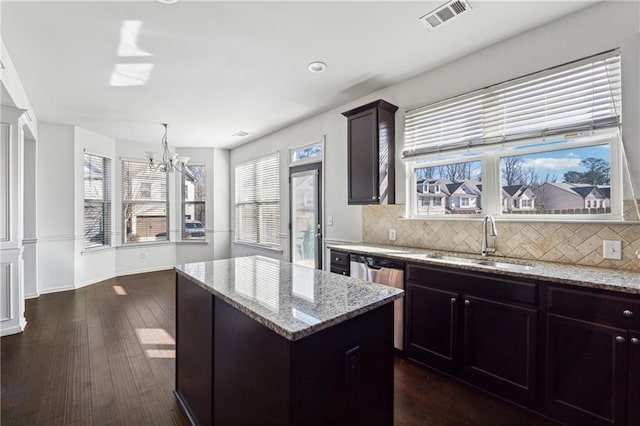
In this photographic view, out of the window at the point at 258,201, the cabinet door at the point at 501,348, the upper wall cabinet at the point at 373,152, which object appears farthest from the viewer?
the window at the point at 258,201

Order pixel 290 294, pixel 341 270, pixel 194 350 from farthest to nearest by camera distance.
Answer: pixel 341 270 → pixel 194 350 → pixel 290 294

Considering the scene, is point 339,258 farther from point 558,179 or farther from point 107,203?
point 107,203

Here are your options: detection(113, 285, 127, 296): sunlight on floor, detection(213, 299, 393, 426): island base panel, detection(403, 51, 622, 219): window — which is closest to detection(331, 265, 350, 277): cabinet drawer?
detection(403, 51, 622, 219): window

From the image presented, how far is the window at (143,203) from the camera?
248 inches

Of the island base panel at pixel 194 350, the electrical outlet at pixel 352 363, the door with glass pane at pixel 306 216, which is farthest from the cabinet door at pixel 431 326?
the door with glass pane at pixel 306 216

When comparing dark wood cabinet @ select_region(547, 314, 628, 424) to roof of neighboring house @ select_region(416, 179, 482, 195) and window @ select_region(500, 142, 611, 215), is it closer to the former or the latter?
window @ select_region(500, 142, 611, 215)

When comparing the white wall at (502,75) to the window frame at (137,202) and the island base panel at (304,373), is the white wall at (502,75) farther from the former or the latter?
the window frame at (137,202)

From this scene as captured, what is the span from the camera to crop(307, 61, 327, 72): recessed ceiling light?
3021 mm

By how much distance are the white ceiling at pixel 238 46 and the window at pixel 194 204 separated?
270cm

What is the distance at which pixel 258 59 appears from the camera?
9.59 ft

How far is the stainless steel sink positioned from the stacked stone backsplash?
10.4 inches

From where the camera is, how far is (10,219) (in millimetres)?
3268

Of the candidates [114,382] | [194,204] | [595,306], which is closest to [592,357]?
[595,306]

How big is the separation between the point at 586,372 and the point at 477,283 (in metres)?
0.73
